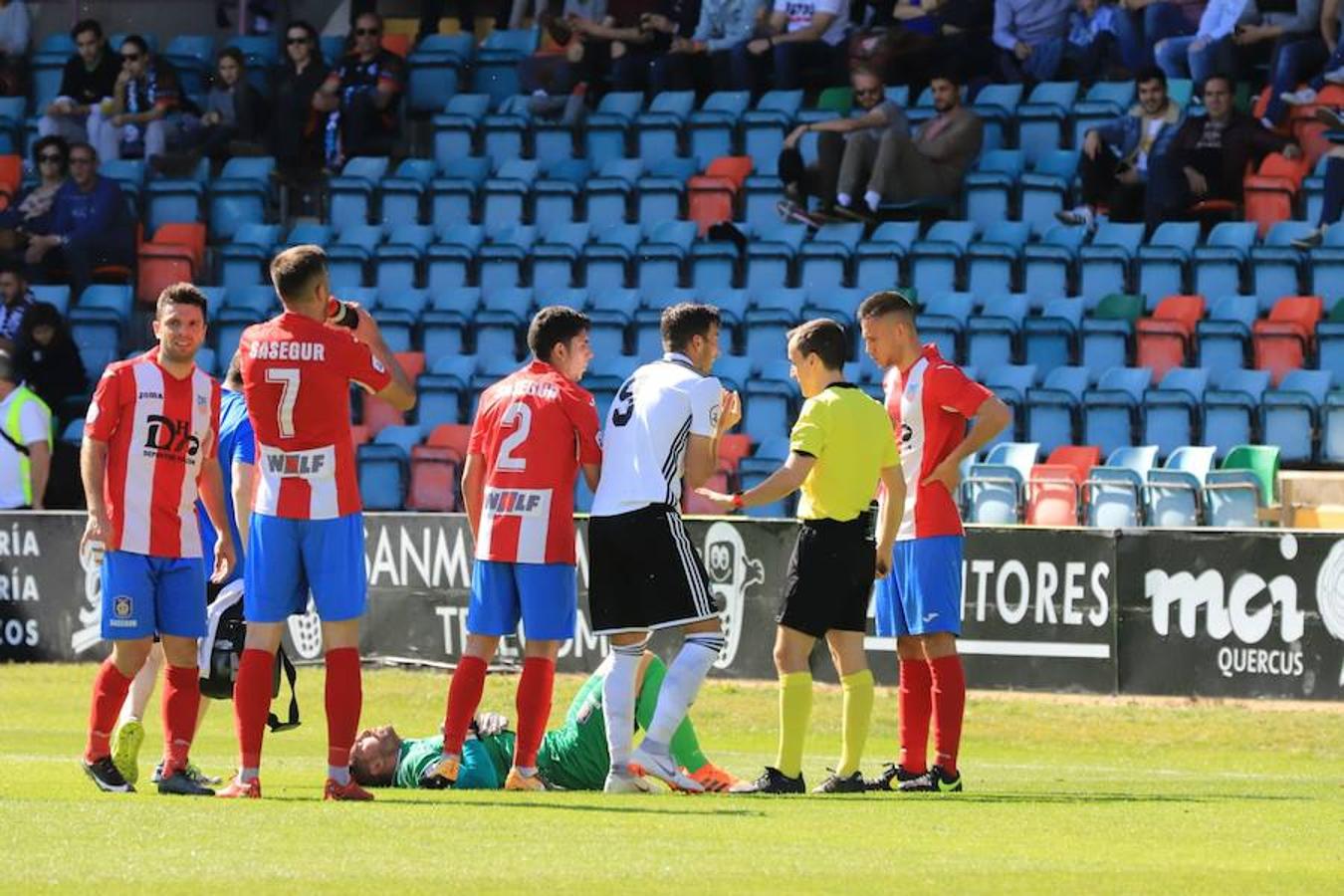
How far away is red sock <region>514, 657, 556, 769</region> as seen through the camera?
11.0 meters

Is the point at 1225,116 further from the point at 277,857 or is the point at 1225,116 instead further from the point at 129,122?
the point at 277,857

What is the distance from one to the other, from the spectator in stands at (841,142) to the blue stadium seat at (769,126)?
2.17 feet

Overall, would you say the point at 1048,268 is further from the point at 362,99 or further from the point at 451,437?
the point at 362,99

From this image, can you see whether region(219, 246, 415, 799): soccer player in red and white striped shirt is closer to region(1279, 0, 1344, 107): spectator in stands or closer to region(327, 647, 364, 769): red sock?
region(327, 647, 364, 769): red sock

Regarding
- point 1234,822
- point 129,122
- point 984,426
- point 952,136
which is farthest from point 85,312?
point 1234,822

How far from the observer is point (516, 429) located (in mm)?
11117

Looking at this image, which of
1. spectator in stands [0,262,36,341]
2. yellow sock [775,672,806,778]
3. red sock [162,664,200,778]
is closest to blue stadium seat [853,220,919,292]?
spectator in stands [0,262,36,341]

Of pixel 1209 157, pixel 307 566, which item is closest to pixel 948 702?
pixel 307 566

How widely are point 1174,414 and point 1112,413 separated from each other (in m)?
0.49

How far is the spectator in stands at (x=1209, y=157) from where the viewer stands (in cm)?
2228

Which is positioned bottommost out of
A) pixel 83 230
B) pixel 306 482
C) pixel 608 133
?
pixel 306 482

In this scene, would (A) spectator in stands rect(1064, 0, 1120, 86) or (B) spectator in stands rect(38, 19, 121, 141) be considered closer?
(A) spectator in stands rect(1064, 0, 1120, 86)

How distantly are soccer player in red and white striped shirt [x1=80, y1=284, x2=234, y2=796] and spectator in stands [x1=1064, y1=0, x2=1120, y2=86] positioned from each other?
15035mm

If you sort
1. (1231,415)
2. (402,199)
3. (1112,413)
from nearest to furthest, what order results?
(1231,415)
(1112,413)
(402,199)
